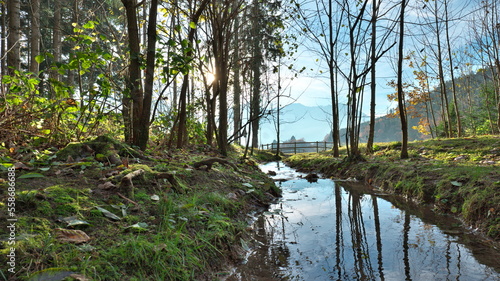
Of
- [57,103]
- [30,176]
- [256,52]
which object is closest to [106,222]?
[30,176]

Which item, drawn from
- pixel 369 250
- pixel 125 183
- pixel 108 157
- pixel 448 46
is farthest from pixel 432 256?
pixel 448 46

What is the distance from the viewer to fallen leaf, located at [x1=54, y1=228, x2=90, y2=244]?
4.94 ft

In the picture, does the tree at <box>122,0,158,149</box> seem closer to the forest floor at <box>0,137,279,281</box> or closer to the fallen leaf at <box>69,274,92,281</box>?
the forest floor at <box>0,137,279,281</box>

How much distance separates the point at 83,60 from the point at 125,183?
1854 mm

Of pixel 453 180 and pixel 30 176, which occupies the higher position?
pixel 30 176

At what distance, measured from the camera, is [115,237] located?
5.55 feet

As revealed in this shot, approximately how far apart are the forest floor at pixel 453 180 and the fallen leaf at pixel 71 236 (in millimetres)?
3353

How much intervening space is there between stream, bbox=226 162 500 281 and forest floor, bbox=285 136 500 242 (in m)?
0.22

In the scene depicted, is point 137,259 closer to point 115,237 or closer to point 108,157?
point 115,237

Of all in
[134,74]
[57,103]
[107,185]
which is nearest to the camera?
[107,185]

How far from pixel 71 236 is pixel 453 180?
449cm

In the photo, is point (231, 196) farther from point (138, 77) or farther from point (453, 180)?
point (453, 180)

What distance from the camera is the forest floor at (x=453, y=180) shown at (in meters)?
2.89

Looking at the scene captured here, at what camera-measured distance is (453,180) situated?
3795 mm
